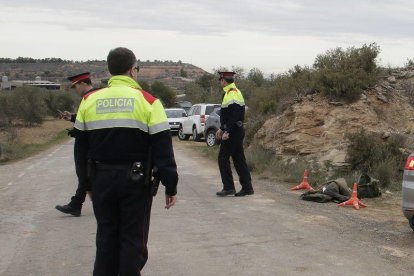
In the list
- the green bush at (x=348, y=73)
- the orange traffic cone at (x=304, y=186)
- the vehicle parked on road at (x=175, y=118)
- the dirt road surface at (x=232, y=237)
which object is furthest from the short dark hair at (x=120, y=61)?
the vehicle parked on road at (x=175, y=118)

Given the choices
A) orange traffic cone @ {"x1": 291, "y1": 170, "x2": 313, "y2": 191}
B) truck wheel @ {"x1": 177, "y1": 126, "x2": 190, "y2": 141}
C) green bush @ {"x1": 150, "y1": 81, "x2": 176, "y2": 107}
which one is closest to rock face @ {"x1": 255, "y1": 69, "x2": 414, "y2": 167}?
orange traffic cone @ {"x1": 291, "y1": 170, "x2": 313, "y2": 191}

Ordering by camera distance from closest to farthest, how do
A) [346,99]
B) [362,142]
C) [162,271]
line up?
[162,271] < [362,142] < [346,99]

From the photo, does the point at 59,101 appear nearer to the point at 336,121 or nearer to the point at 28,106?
the point at 28,106

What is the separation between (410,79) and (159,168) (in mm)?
13473

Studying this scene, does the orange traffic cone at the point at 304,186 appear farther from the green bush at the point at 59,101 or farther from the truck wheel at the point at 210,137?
the green bush at the point at 59,101

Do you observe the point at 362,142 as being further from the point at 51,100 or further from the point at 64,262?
the point at 51,100

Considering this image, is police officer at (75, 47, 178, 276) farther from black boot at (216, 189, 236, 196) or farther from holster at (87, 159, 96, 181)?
black boot at (216, 189, 236, 196)

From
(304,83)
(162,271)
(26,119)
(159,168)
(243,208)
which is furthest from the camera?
(26,119)

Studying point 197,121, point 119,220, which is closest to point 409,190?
point 119,220

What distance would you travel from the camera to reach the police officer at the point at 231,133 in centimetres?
1034

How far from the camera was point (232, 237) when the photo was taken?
7.32 metres

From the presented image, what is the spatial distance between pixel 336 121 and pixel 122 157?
10.9 metres

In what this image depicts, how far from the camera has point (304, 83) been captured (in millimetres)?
16422

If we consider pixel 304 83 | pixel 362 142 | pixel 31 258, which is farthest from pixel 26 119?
pixel 31 258
